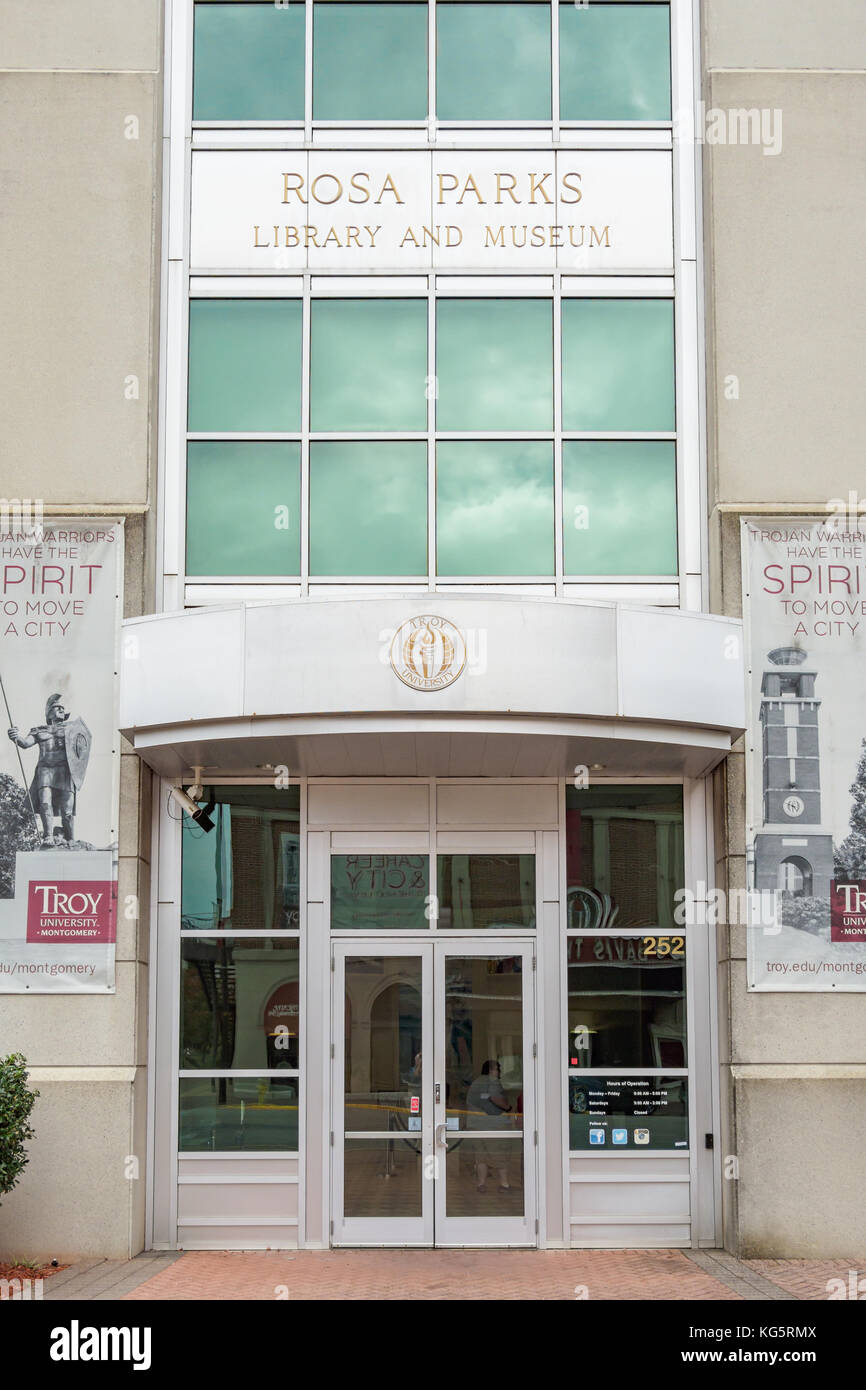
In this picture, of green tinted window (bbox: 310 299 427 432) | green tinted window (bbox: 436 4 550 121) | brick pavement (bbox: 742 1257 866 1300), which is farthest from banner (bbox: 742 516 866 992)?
green tinted window (bbox: 436 4 550 121)

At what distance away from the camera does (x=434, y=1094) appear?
12680mm

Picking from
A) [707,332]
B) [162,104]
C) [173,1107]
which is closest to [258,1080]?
[173,1107]

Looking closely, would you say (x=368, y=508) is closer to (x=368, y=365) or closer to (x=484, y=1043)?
(x=368, y=365)

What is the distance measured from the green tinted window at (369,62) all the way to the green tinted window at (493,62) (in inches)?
8.3

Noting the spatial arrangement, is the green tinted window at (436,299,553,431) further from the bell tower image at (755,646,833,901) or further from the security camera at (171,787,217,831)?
the security camera at (171,787,217,831)

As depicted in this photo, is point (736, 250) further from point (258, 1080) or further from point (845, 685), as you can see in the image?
point (258, 1080)

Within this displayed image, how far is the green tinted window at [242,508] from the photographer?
43.7 feet

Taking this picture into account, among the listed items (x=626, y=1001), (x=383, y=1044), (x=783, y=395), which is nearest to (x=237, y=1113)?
(x=383, y=1044)

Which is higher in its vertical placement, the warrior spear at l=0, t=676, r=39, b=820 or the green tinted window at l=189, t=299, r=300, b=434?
the green tinted window at l=189, t=299, r=300, b=434

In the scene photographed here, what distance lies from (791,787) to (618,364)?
13.4ft

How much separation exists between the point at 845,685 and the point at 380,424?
184 inches

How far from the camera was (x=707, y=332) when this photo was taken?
534 inches

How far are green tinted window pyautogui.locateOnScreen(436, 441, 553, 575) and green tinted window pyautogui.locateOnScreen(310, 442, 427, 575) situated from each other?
205 millimetres

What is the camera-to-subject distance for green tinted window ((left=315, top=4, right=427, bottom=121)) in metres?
13.9
